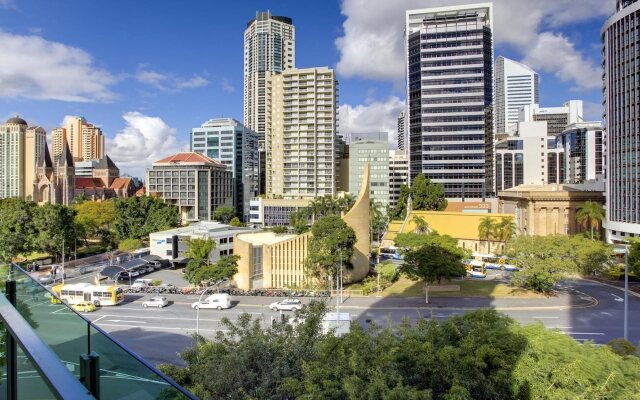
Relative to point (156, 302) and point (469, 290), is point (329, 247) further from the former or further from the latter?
point (156, 302)

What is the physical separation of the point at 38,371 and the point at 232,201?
341 feet

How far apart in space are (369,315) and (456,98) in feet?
228

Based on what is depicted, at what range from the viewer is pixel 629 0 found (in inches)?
1933

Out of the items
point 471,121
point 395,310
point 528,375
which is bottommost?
point 395,310

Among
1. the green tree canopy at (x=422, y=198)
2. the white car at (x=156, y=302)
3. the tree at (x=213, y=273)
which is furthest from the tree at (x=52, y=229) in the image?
the green tree canopy at (x=422, y=198)

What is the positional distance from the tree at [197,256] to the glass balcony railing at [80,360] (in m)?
33.8

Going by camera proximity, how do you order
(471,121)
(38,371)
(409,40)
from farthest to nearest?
(409,40), (471,121), (38,371)

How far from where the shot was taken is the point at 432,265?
1375 inches

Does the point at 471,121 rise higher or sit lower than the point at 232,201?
higher

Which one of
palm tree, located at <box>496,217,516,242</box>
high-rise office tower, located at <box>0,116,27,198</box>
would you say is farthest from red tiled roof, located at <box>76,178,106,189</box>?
palm tree, located at <box>496,217,516,242</box>

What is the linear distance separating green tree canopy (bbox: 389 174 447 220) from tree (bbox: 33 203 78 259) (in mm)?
48677

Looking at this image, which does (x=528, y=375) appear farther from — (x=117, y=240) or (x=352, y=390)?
(x=117, y=240)

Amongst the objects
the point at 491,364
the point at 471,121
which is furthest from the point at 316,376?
the point at 471,121

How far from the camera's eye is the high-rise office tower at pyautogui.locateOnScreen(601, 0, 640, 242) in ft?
154
